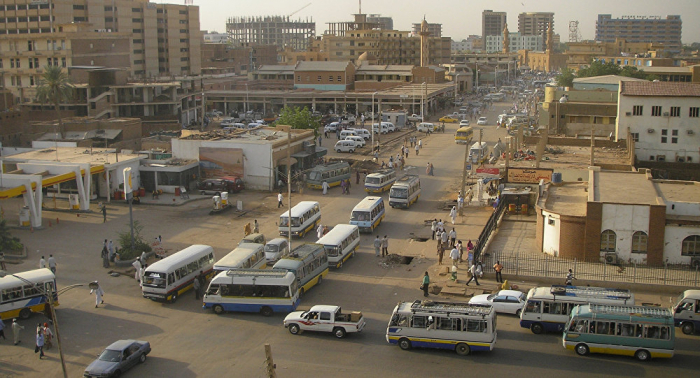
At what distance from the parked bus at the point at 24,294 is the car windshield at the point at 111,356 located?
4.95m

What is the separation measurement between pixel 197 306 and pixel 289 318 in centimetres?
442

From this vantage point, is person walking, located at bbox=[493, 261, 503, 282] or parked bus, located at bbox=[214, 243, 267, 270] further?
person walking, located at bbox=[493, 261, 503, 282]

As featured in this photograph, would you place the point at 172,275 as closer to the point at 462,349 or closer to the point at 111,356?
the point at 111,356

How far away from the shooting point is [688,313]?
21.9 m

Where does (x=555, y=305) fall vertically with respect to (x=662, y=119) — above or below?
below

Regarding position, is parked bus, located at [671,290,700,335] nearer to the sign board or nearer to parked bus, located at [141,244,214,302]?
parked bus, located at [141,244,214,302]

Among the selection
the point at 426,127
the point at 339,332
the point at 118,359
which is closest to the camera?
the point at 118,359

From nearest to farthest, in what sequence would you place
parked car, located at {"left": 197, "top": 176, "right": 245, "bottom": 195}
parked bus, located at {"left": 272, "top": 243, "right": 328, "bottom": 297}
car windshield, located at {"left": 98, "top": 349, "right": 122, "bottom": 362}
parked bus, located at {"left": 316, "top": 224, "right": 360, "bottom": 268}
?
car windshield, located at {"left": 98, "top": 349, "right": 122, "bottom": 362}, parked bus, located at {"left": 272, "top": 243, "right": 328, "bottom": 297}, parked bus, located at {"left": 316, "top": 224, "right": 360, "bottom": 268}, parked car, located at {"left": 197, "top": 176, "right": 245, "bottom": 195}

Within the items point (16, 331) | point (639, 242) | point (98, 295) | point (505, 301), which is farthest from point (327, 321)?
point (639, 242)

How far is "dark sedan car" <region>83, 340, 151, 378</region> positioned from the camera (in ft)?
61.7

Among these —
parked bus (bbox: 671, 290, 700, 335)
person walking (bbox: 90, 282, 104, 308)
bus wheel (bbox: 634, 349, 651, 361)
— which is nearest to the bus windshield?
person walking (bbox: 90, 282, 104, 308)

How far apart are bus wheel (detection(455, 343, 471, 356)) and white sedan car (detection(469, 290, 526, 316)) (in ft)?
10.7

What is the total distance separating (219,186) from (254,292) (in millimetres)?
20598

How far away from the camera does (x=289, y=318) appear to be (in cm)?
2202
